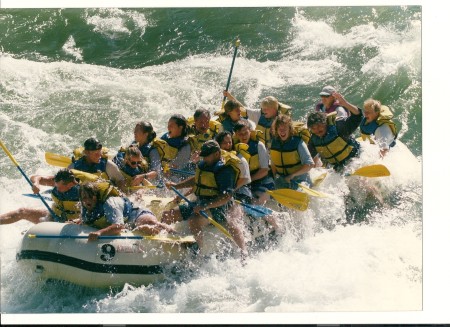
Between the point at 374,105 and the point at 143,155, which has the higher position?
the point at 374,105

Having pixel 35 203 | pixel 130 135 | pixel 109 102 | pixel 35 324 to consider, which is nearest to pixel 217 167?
pixel 35 324

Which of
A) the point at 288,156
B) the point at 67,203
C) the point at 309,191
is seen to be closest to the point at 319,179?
the point at 309,191

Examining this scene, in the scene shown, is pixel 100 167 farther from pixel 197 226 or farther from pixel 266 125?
pixel 266 125

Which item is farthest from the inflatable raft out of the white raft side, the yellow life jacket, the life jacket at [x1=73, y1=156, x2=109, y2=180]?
the yellow life jacket

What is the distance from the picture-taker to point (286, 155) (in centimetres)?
568

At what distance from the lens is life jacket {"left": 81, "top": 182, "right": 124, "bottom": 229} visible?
486cm

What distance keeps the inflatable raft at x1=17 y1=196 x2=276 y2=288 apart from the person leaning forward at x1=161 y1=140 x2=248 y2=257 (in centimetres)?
11

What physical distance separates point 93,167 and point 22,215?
0.68 meters

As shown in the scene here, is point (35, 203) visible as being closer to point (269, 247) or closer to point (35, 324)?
point (35, 324)

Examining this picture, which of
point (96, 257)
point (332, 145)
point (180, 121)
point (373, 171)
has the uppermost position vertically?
point (180, 121)

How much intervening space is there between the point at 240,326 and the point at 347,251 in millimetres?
1241

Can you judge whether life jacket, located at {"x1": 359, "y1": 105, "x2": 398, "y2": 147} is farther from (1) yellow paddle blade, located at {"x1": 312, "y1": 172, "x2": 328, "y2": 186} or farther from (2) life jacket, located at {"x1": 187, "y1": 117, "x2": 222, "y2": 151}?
(2) life jacket, located at {"x1": 187, "y1": 117, "x2": 222, "y2": 151}

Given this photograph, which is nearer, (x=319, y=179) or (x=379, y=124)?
(x=319, y=179)

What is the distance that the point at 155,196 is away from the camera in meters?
5.69
